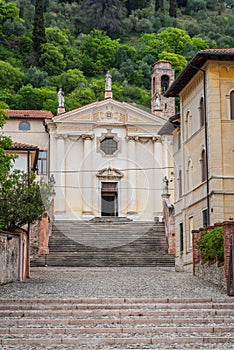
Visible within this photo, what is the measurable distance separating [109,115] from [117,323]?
3646 cm

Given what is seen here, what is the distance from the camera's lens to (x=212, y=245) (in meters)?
19.4

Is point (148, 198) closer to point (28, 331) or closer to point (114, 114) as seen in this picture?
point (114, 114)

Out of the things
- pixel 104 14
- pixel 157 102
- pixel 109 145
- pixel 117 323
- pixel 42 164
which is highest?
pixel 104 14

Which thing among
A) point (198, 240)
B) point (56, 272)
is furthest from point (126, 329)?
point (56, 272)

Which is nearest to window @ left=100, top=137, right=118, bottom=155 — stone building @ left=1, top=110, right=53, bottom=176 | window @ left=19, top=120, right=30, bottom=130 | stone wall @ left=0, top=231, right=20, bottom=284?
stone building @ left=1, top=110, right=53, bottom=176

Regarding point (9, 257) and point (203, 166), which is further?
point (203, 166)

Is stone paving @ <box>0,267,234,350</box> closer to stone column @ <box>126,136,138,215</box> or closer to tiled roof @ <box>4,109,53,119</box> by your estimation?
stone column @ <box>126,136,138,215</box>

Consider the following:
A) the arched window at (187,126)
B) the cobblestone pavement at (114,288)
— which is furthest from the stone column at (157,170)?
the cobblestone pavement at (114,288)

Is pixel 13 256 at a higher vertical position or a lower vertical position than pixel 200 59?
A: lower

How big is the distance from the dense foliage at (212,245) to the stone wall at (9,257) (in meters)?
6.20

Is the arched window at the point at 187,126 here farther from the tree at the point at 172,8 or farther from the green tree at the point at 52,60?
the tree at the point at 172,8

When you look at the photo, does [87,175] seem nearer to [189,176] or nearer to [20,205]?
[189,176]

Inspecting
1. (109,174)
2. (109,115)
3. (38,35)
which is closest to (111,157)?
(109,174)

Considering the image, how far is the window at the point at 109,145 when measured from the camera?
161 ft
